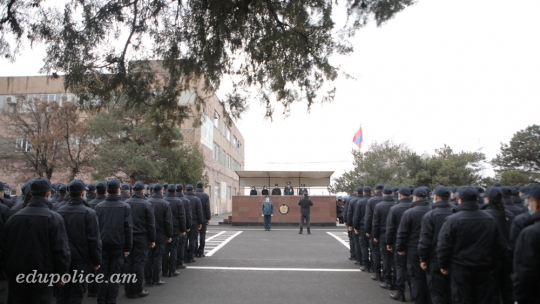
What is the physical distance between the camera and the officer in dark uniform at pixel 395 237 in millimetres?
6578

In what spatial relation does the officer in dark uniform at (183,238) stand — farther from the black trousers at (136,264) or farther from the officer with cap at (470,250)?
the officer with cap at (470,250)

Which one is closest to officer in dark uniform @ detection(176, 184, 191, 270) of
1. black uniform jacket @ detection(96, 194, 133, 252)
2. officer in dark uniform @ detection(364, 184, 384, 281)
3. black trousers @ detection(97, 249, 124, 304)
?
black uniform jacket @ detection(96, 194, 133, 252)

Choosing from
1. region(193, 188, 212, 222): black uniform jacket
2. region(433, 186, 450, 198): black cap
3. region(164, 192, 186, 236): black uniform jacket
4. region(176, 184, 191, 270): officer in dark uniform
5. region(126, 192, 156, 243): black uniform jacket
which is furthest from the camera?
region(193, 188, 212, 222): black uniform jacket

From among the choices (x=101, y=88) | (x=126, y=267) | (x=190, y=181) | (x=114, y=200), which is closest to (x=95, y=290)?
(x=126, y=267)

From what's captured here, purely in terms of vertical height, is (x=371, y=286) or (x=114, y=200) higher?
(x=114, y=200)

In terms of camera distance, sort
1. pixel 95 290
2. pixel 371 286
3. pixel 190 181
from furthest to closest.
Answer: pixel 190 181 → pixel 371 286 → pixel 95 290

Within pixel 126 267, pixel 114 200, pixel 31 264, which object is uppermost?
pixel 114 200

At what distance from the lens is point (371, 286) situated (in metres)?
7.64

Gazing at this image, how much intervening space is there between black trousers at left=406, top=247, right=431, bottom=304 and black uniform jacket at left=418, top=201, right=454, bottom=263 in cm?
61

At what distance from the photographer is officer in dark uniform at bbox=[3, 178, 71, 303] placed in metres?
4.22

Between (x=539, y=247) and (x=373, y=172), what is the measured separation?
130 ft

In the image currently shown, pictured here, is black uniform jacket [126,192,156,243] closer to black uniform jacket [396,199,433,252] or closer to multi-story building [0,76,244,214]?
black uniform jacket [396,199,433,252]

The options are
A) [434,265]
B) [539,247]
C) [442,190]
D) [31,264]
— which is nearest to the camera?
[539,247]

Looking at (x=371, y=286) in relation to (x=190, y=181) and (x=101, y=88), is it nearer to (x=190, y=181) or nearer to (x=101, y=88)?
(x=101, y=88)
